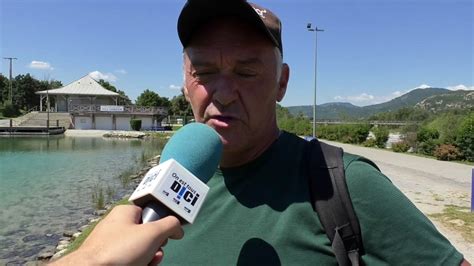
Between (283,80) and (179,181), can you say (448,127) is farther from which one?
(179,181)

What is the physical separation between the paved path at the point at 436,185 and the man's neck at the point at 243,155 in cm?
626

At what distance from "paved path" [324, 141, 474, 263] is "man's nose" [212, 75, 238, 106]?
21.3 ft

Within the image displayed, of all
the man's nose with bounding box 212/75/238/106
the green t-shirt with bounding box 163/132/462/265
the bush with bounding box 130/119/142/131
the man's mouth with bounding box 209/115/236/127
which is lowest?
the bush with bounding box 130/119/142/131

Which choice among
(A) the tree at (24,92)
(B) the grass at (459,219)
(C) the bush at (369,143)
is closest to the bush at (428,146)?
(C) the bush at (369,143)

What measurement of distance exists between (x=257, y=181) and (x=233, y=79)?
1.33ft

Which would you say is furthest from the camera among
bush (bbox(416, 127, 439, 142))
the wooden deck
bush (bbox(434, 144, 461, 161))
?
the wooden deck

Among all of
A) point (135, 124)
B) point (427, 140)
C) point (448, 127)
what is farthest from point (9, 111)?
point (448, 127)

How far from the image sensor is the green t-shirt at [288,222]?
1.29 metres

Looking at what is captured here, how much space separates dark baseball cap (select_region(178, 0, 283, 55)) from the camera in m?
1.53

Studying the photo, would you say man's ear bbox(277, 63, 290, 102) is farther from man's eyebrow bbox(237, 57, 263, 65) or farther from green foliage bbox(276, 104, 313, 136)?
green foliage bbox(276, 104, 313, 136)

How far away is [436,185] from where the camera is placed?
1430 centimetres

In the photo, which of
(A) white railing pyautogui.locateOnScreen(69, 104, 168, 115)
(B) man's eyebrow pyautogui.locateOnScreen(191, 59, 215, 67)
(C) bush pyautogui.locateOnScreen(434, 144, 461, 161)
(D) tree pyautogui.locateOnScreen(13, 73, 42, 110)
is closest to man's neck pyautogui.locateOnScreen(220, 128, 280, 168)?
(B) man's eyebrow pyautogui.locateOnScreen(191, 59, 215, 67)

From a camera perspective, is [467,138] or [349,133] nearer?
[467,138]

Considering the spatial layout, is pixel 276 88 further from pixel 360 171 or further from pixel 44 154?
pixel 44 154
